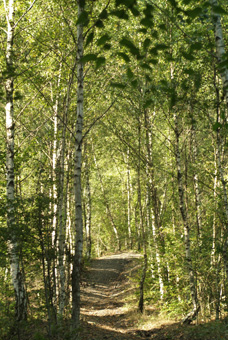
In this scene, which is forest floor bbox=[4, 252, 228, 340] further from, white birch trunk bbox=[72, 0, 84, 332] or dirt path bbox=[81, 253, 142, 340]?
white birch trunk bbox=[72, 0, 84, 332]

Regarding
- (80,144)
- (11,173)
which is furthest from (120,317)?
(80,144)

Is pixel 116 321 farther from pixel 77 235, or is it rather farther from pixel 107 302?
pixel 77 235

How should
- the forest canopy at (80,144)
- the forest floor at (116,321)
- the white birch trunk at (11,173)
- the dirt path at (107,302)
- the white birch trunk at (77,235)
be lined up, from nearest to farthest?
1. the white birch trunk at (77,235)
2. the forest canopy at (80,144)
3. the white birch trunk at (11,173)
4. the forest floor at (116,321)
5. the dirt path at (107,302)

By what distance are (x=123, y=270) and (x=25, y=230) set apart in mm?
14881

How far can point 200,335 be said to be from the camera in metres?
7.25

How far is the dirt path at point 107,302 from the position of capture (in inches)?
348

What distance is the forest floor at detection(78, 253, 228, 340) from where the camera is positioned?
7.78 m

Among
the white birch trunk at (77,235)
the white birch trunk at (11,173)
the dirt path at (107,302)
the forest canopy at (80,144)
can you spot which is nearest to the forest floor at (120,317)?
the dirt path at (107,302)

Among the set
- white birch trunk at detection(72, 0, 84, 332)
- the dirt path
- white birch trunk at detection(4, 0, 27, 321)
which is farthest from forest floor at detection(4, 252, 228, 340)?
white birch trunk at detection(4, 0, 27, 321)

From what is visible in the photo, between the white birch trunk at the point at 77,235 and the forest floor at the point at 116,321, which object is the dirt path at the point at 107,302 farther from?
the white birch trunk at the point at 77,235

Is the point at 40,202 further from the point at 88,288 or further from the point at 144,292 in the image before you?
the point at 88,288

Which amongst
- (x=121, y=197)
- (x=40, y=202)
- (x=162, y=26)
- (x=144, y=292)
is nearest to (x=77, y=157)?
(x=40, y=202)

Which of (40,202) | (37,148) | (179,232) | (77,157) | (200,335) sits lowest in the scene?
(200,335)

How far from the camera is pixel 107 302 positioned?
1420cm
